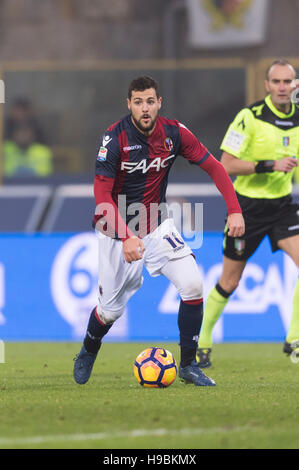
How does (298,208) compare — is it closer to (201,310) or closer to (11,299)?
(201,310)

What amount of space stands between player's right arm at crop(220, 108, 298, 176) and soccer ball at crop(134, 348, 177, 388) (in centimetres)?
199

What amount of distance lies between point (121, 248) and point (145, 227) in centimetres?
22

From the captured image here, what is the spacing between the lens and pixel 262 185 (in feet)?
29.4

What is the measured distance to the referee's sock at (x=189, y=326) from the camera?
23.7ft

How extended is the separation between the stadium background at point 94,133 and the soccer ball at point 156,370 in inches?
186

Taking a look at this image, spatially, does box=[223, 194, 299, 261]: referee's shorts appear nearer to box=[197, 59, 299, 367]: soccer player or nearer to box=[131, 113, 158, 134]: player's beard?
box=[197, 59, 299, 367]: soccer player

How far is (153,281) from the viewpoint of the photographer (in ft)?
Answer: 40.2

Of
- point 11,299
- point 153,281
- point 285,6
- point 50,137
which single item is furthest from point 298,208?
point 285,6

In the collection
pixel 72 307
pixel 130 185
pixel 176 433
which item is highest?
pixel 130 185

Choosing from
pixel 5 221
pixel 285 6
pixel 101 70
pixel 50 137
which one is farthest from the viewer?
pixel 285 6

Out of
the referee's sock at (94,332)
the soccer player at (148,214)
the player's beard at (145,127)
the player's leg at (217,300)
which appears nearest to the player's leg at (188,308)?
the soccer player at (148,214)

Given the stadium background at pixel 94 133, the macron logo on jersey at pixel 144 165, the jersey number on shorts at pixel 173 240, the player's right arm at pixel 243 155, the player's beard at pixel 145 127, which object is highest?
the player's beard at pixel 145 127

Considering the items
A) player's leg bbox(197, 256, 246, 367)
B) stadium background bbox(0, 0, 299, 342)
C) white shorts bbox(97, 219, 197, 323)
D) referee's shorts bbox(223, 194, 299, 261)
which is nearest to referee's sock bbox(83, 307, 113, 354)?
white shorts bbox(97, 219, 197, 323)

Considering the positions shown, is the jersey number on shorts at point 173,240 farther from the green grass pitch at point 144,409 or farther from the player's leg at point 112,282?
the green grass pitch at point 144,409
